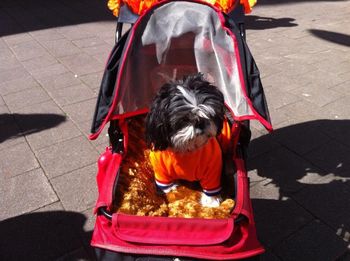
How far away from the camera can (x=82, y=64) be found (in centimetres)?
537

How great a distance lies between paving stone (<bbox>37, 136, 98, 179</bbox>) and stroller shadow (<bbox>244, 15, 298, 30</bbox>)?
450 centimetres

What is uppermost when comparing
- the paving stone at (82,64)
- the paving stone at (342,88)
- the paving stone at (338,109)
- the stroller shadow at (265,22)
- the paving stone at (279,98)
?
the stroller shadow at (265,22)

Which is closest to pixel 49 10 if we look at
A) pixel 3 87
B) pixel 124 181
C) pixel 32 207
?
pixel 3 87

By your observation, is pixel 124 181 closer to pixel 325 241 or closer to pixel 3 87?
pixel 325 241

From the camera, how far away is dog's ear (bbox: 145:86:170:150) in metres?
2.17

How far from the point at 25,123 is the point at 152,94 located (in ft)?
5.97

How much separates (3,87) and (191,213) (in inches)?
137

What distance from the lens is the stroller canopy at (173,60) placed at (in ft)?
7.44

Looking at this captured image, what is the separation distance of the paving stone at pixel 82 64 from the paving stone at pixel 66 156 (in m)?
1.72

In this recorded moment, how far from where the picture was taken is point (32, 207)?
2.92 metres

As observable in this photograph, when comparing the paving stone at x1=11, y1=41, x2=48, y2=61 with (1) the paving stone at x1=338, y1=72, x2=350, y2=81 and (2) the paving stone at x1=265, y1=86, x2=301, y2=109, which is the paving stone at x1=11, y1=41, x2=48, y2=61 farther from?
(1) the paving stone at x1=338, y1=72, x2=350, y2=81

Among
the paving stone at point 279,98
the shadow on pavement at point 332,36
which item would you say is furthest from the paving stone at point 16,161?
the shadow on pavement at point 332,36

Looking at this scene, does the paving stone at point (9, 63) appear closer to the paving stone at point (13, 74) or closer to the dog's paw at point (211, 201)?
the paving stone at point (13, 74)

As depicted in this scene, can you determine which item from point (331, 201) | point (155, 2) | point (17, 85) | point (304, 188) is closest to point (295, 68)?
point (304, 188)
